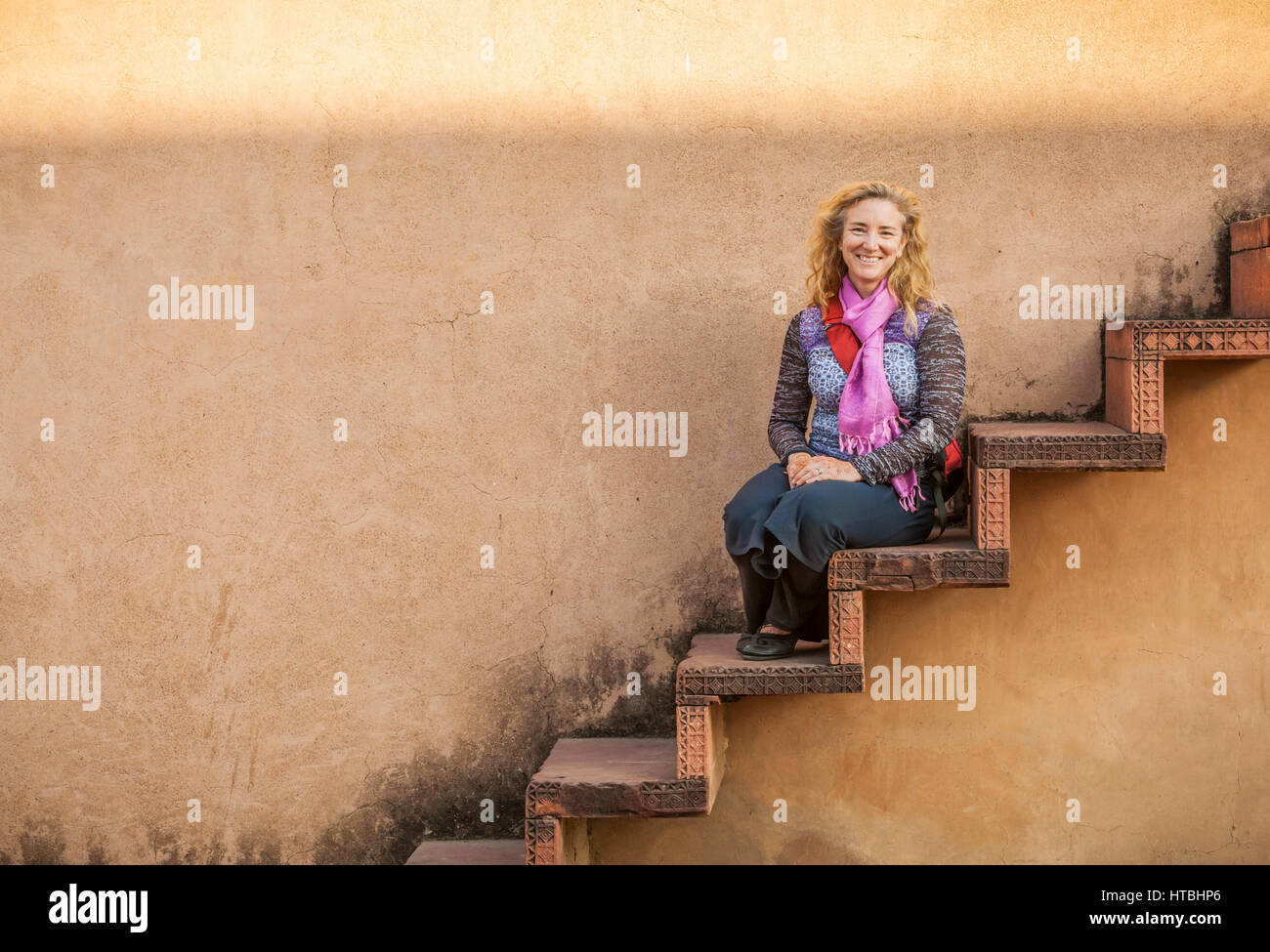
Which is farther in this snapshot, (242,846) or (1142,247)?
(242,846)

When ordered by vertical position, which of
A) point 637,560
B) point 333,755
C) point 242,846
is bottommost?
point 242,846

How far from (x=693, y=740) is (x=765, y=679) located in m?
0.32

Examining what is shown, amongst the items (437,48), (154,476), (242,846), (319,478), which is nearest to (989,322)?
(437,48)

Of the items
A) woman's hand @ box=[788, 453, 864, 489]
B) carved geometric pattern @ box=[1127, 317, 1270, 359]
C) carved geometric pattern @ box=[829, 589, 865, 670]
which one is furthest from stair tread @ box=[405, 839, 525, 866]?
carved geometric pattern @ box=[1127, 317, 1270, 359]

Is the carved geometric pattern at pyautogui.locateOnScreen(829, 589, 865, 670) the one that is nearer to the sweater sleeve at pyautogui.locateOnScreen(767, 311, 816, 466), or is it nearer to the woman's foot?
the woman's foot

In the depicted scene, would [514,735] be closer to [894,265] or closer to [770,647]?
[770,647]

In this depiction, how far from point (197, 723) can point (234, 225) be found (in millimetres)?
1974

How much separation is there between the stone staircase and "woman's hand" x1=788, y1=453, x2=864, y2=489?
0.24 m

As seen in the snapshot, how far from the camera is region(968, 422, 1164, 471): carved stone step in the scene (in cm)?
374

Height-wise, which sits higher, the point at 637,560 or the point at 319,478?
the point at 319,478

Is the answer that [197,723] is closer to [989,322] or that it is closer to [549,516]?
[549,516]

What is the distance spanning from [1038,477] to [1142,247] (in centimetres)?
94

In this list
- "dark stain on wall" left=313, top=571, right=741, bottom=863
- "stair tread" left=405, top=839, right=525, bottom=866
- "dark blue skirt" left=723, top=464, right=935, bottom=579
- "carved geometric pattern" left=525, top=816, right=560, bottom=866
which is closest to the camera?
"dark blue skirt" left=723, top=464, right=935, bottom=579

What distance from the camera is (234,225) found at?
4.52 meters
